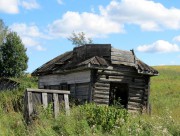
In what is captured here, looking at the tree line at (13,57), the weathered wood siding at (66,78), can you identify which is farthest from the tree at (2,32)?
the weathered wood siding at (66,78)

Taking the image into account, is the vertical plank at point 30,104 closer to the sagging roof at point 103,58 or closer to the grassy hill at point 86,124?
the grassy hill at point 86,124

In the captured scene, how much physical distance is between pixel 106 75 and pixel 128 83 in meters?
1.50

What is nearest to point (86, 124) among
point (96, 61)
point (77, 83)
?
point (96, 61)

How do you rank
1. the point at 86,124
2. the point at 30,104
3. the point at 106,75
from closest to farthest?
1. the point at 86,124
2. the point at 30,104
3. the point at 106,75

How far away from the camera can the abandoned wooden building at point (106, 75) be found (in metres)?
20.4

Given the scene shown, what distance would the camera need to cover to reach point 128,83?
21750 millimetres

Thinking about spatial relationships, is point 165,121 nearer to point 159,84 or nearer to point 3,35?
point 159,84

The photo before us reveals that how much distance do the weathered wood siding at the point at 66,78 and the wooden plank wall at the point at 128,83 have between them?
2.44 ft

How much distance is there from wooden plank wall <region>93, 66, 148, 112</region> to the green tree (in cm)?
3605

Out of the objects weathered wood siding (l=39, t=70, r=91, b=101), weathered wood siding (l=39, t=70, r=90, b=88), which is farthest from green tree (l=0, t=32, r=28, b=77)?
weathered wood siding (l=39, t=70, r=91, b=101)

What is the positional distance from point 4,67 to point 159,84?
21.6m

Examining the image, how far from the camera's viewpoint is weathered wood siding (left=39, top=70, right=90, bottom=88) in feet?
68.8

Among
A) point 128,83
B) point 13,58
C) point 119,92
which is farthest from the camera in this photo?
point 13,58

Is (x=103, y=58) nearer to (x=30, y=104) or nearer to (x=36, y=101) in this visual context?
(x=36, y=101)
